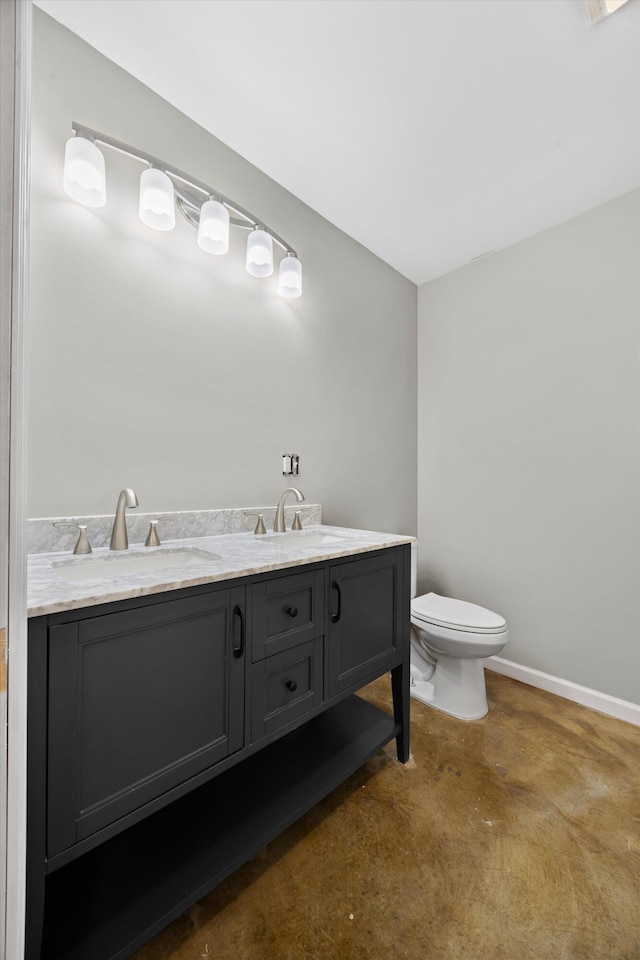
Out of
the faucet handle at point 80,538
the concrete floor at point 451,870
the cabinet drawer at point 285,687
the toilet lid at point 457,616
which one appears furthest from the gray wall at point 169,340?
the concrete floor at point 451,870

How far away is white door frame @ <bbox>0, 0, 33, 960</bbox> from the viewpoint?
20.6 inches

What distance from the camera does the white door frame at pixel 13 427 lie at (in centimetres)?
52

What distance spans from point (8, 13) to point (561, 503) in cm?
239

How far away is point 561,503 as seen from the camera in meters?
2.04

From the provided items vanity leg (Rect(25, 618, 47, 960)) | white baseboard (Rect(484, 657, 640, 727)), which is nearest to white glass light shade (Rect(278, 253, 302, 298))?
vanity leg (Rect(25, 618, 47, 960))

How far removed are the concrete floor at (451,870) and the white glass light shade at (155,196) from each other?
6.78 feet

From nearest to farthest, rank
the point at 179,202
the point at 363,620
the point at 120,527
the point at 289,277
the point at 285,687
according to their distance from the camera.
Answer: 1. the point at 285,687
2. the point at 120,527
3. the point at 363,620
4. the point at 179,202
5. the point at 289,277

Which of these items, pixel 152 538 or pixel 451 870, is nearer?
pixel 451 870

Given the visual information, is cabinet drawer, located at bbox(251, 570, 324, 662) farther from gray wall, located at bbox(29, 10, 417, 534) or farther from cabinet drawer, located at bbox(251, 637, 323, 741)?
gray wall, located at bbox(29, 10, 417, 534)

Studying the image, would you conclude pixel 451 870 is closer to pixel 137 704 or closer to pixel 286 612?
pixel 286 612

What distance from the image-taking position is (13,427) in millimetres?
543

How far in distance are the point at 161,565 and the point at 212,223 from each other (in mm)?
1262

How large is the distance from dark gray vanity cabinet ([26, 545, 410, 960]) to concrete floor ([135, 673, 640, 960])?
0.45 ft

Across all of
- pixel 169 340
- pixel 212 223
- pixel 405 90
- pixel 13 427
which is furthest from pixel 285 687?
pixel 405 90
